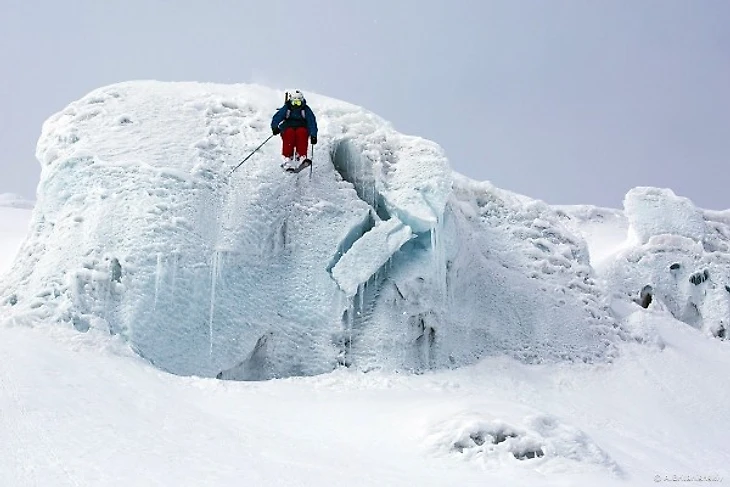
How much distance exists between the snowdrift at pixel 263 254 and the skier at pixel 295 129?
21.9 inches

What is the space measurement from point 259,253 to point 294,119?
2.58 meters

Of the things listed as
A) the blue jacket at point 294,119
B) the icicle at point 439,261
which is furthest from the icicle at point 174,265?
the icicle at point 439,261

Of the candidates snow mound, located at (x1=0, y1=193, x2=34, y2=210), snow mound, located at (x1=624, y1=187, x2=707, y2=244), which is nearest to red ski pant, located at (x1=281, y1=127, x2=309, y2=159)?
snow mound, located at (x1=624, y1=187, x2=707, y2=244)

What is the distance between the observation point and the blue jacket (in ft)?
43.8

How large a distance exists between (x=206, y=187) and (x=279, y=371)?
11.9 feet

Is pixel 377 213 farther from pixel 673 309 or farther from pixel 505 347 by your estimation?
pixel 673 309

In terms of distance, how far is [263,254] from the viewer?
13023 millimetres

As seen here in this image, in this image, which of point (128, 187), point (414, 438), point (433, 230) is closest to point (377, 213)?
point (433, 230)

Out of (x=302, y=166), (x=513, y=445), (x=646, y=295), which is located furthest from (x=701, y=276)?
(x=513, y=445)

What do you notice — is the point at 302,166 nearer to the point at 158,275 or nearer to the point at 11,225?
the point at 158,275

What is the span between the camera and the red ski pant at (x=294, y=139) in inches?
525

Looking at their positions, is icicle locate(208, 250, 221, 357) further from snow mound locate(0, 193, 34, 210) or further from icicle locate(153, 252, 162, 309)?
snow mound locate(0, 193, 34, 210)

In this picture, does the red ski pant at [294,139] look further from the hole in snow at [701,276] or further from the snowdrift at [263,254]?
the hole in snow at [701,276]

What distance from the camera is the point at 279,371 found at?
40.5ft
